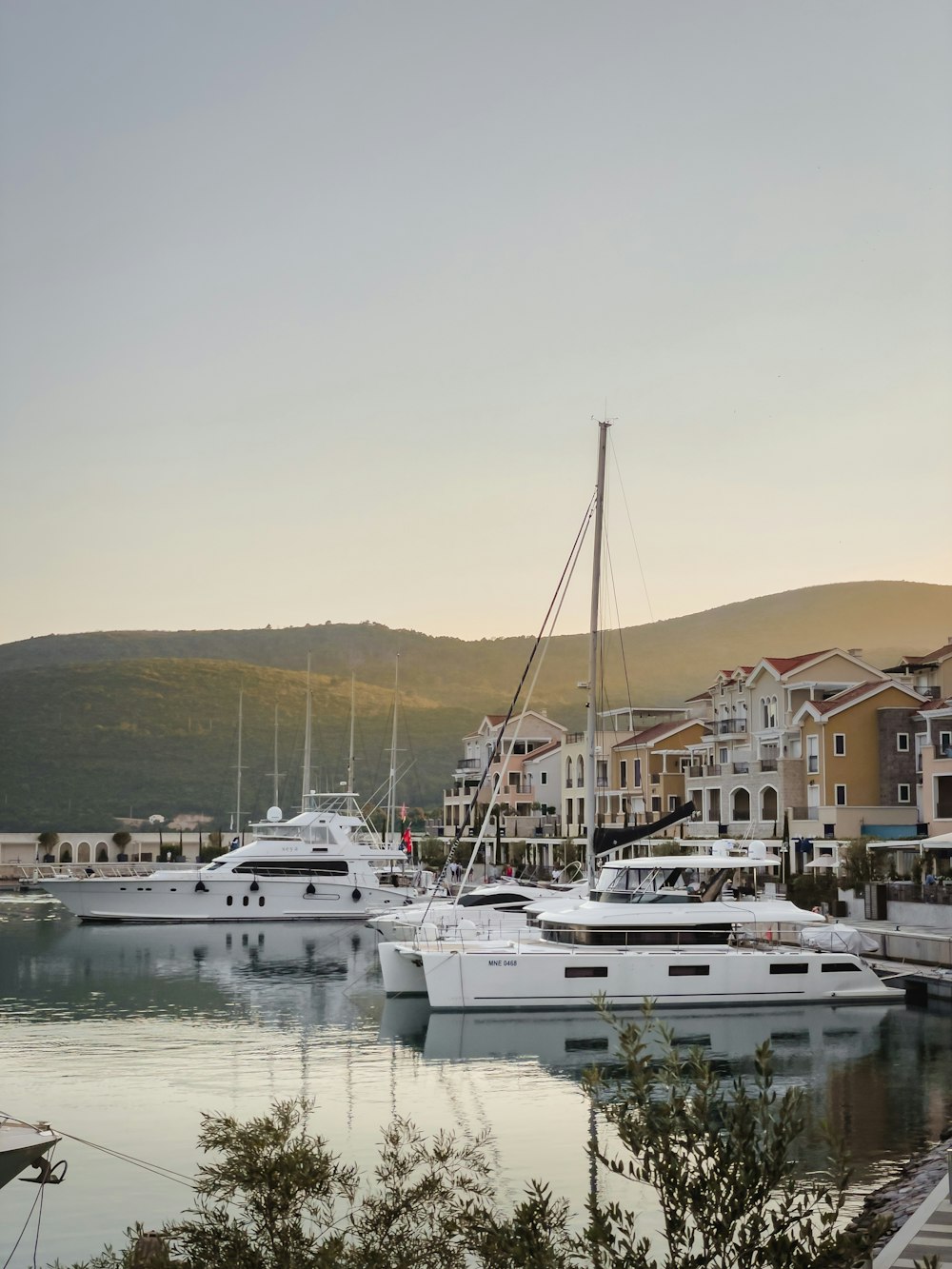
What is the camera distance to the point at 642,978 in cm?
3578

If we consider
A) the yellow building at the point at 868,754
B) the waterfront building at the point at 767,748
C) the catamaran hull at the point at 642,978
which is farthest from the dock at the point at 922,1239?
the yellow building at the point at 868,754

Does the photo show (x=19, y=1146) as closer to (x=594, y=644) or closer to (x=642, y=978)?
(x=642, y=978)

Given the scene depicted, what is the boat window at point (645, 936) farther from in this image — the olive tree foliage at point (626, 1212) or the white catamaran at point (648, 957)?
the olive tree foliage at point (626, 1212)

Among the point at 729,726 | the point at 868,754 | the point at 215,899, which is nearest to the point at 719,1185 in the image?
the point at 868,754

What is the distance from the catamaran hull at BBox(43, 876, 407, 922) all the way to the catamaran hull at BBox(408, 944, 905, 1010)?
3587cm

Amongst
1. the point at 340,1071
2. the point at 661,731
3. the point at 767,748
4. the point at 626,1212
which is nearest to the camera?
the point at 626,1212

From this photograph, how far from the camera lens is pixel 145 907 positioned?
232ft

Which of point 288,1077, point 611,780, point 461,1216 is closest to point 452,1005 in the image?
point 288,1077

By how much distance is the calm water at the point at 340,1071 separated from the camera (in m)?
20.9

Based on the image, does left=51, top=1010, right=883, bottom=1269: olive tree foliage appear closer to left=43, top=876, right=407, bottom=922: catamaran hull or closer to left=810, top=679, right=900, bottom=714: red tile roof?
left=810, top=679, right=900, bottom=714: red tile roof

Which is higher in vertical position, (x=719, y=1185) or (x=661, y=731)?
(x=661, y=731)

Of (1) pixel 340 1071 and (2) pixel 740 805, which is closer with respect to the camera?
(1) pixel 340 1071

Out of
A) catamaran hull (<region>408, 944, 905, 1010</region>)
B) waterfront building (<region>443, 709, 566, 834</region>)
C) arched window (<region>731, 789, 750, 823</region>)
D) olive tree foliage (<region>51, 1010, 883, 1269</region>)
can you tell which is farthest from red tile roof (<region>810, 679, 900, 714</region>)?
olive tree foliage (<region>51, 1010, 883, 1269</region>)

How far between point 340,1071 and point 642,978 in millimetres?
9797
